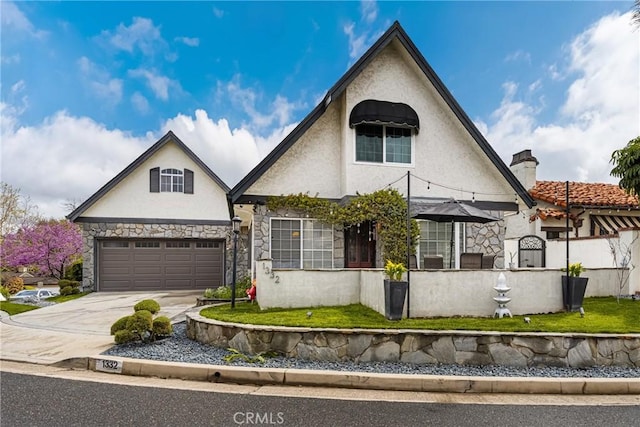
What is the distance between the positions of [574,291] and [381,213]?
5.05 meters

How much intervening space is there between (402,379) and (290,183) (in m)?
7.16

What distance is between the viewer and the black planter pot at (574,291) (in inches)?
328

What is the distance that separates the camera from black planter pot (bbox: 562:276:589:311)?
8.32 metres

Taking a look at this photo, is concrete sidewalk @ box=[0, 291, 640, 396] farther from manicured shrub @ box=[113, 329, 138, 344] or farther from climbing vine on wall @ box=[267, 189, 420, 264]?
climbing vine on wall @ box=[267, 189, 420, 264]

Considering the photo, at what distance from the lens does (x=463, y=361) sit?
20.9ft

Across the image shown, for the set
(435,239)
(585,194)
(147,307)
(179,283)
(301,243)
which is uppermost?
(585,194)

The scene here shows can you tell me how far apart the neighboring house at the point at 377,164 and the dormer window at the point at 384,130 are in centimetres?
3

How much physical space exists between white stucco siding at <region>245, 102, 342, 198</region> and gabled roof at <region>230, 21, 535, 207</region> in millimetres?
264

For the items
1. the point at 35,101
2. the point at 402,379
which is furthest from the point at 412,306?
the point at 35,101

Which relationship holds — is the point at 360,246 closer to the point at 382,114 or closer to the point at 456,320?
the point at 382,114

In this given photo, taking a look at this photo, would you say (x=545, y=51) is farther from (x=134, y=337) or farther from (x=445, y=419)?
(x=134, y=337)

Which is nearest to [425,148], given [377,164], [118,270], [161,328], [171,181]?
[377,164]

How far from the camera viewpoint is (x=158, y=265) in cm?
1902

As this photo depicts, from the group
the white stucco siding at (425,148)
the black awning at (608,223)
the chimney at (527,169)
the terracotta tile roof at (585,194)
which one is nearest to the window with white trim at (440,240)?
the white stucco siding at (425,148)
